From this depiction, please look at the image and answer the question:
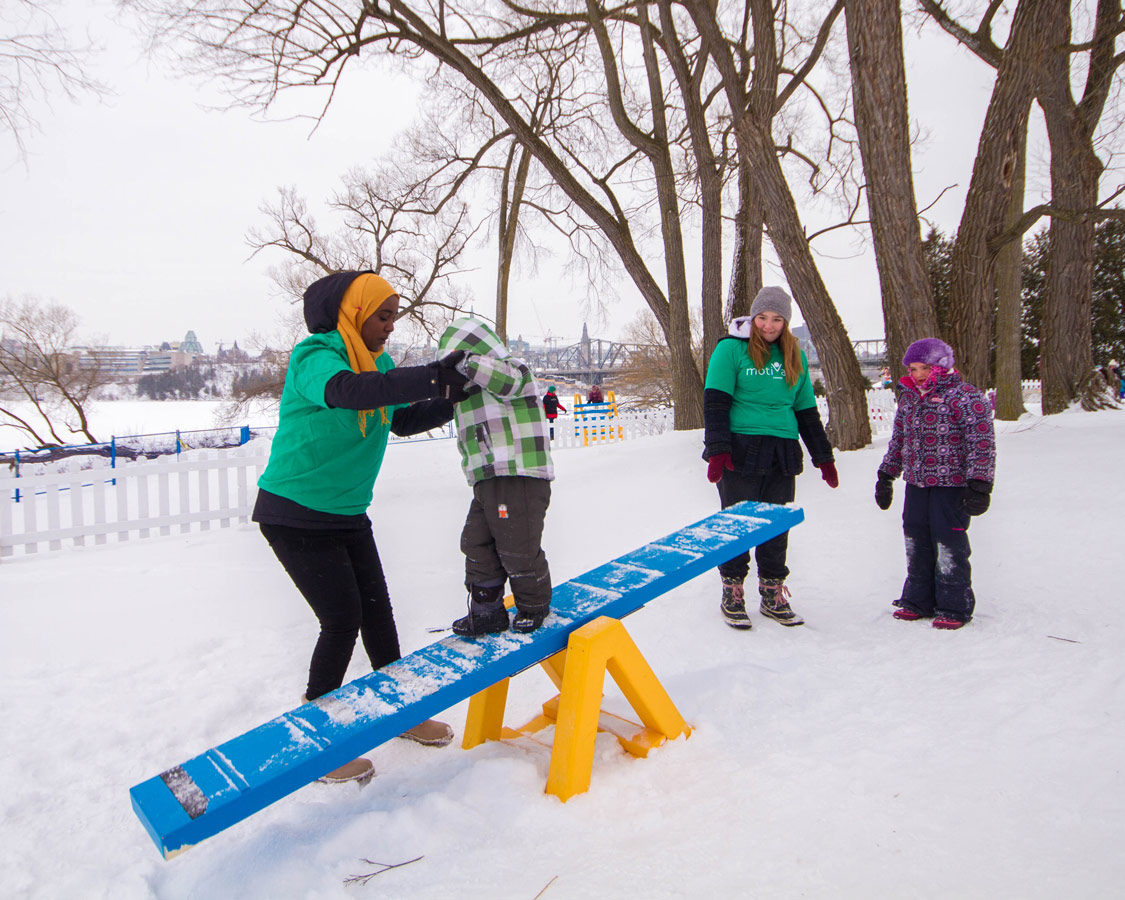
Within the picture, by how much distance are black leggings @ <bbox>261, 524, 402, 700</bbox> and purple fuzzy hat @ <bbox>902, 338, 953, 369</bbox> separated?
2.86 meters

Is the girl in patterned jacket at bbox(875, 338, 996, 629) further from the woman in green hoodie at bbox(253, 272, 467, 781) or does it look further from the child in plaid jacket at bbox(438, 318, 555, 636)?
the woman in green hoodie at bbox(253, 272, 467, 781)

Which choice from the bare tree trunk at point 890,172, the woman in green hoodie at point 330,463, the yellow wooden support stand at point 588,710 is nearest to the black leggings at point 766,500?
the yellow wooden support stand at point 588,710

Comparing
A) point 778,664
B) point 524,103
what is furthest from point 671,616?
point 524,103

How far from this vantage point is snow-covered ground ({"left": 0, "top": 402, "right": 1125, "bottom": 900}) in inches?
69.7

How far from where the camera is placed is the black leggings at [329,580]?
2295 millimetres

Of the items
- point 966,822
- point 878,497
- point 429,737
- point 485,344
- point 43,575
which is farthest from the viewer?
point 43,575

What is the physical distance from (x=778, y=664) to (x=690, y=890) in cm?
162

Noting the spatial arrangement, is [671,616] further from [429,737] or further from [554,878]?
[554,878]

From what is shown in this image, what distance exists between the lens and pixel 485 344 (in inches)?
85.0

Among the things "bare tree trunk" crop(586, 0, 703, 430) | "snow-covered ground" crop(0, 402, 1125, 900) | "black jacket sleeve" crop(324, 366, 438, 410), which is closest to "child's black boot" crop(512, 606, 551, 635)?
"snow-covered ground" crop(0, 402, 1125, 900)

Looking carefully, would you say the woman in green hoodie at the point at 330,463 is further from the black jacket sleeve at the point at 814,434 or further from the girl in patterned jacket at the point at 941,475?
the girl in patterned jacket at the point at 941,475

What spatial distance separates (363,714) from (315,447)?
2.94 feet

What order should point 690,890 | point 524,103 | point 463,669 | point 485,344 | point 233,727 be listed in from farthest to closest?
point 524,103 → point 233,727 → point 485,344 → point 463,669 → point 690,890

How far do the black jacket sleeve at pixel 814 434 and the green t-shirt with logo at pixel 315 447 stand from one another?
8.02 ft
